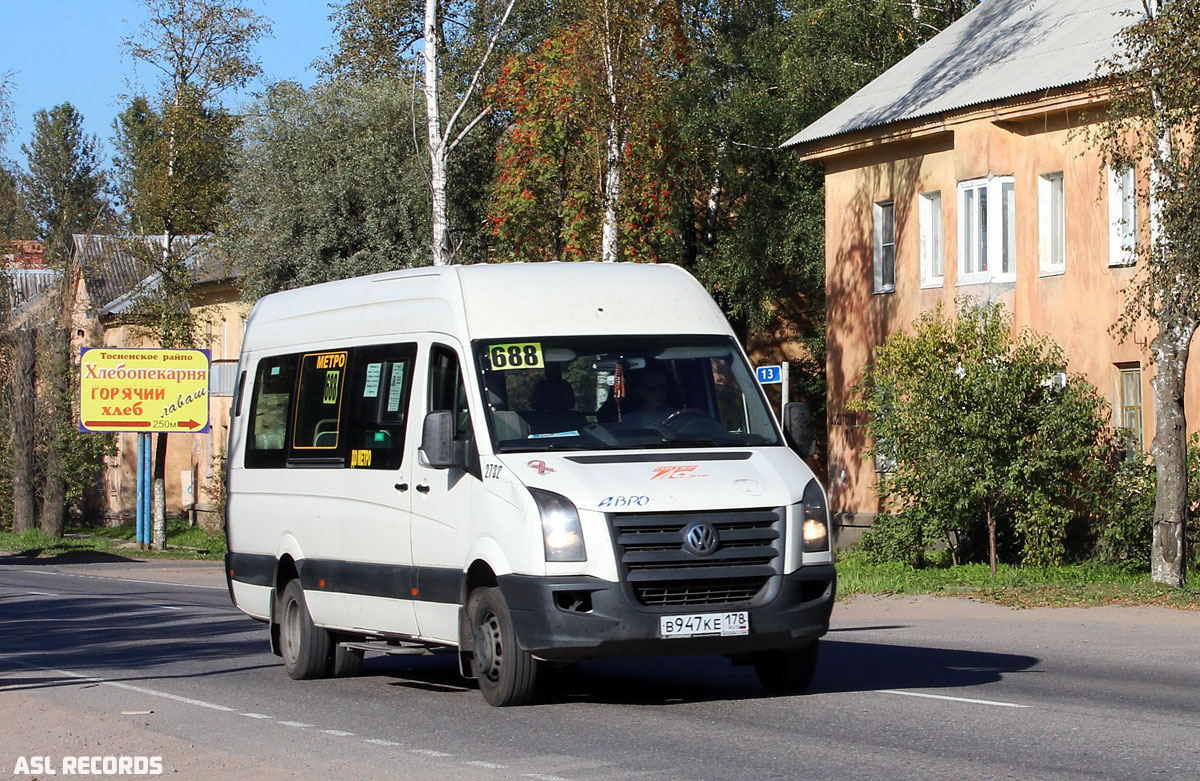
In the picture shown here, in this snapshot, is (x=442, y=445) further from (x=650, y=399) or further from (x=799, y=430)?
(x=799, y=430)

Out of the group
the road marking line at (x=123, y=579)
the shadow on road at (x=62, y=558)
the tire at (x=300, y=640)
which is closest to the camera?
the tire at (x=300, y=640)

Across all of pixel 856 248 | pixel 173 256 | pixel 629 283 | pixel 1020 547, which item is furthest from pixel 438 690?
pixel 173 256

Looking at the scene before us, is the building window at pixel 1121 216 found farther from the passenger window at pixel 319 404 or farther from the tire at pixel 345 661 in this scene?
the tire at pixel 345 661

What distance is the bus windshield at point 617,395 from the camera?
1080 centimetres

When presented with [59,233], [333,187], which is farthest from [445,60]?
[59,233]

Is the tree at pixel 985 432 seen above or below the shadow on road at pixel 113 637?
above

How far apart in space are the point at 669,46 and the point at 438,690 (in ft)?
65.7

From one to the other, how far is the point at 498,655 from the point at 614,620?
3.26ft

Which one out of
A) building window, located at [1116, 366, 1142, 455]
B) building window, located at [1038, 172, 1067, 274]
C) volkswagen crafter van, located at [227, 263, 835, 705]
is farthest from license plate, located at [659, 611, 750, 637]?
building window, located at [1038, 172, 1067, 274]

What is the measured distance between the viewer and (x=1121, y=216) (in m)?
26.5

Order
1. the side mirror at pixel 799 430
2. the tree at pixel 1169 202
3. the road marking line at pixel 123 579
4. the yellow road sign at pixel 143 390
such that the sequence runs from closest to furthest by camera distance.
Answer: the side mirror at pixel 799 430 < the tree at pixel 1169 202 < the road marking line at pixel 123 579 < the yellow road sign at pixel 143 390

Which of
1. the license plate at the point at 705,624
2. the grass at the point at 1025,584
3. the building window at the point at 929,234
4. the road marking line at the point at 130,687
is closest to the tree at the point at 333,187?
the building window at the point at 929,234

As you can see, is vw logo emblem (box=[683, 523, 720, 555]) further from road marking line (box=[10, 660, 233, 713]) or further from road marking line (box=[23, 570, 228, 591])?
road marking line (box=[23, 570, 228, 591])

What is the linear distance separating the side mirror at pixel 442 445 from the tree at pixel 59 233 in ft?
131
